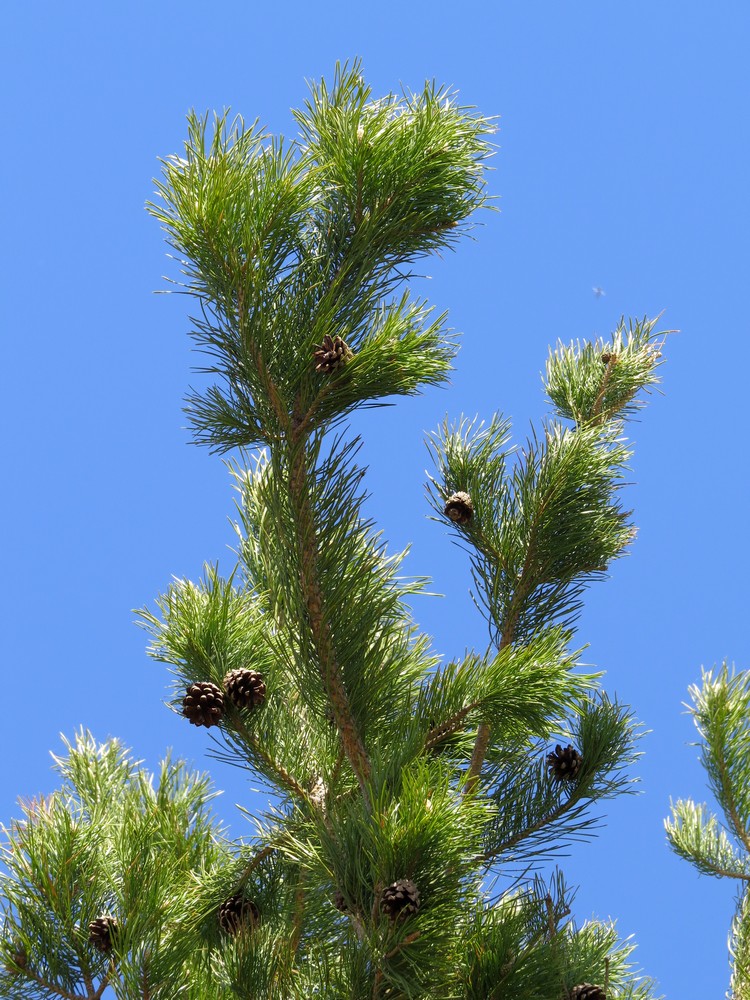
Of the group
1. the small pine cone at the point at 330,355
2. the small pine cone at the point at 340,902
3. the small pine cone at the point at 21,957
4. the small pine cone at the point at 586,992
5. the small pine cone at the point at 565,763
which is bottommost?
the small pine cone at the point at 586,992

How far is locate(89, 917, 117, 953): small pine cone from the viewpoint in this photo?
1856 mm

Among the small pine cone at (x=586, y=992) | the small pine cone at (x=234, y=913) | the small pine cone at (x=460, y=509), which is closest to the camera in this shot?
the small pine cone at (x=586, y=992)

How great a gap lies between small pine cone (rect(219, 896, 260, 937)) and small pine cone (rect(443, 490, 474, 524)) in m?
0.85

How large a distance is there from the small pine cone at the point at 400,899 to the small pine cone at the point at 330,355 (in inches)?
30.7

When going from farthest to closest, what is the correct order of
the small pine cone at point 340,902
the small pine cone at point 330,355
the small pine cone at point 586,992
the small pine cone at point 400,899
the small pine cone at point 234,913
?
the small pine cone at point 234,913
the small pine cone at point 586,992
the small pine cone at point 330,355
the small pine cone at point 340,902
the small pine cone at point 400,899

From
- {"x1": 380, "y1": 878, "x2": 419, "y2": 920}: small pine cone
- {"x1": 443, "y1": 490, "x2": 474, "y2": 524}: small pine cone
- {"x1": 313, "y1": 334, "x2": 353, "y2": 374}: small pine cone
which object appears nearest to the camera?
{"x1": 380, "y1": 878, "x2": 419, "y2": 920}: small pine cone

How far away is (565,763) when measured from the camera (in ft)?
6.95

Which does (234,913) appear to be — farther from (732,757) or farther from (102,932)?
(732,757)

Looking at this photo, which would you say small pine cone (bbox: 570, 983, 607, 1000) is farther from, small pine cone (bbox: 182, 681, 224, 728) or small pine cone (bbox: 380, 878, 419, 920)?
small pine cone (bbox: 182, 681, 224, 728)

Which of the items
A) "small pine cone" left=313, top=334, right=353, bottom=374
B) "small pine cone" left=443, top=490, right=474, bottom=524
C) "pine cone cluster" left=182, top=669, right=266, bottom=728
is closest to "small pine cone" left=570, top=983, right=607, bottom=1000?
"pine cone cluster" left=182, top=669, right=266, bottom=728

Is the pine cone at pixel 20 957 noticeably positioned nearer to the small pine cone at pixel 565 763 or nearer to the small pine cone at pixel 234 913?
the small pine cone at pixel 234 913

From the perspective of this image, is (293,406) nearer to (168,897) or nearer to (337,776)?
(337,776)

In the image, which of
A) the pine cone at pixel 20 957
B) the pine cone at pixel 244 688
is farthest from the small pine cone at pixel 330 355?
the pine cone at pixel 20 957

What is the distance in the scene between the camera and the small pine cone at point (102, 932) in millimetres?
1856
